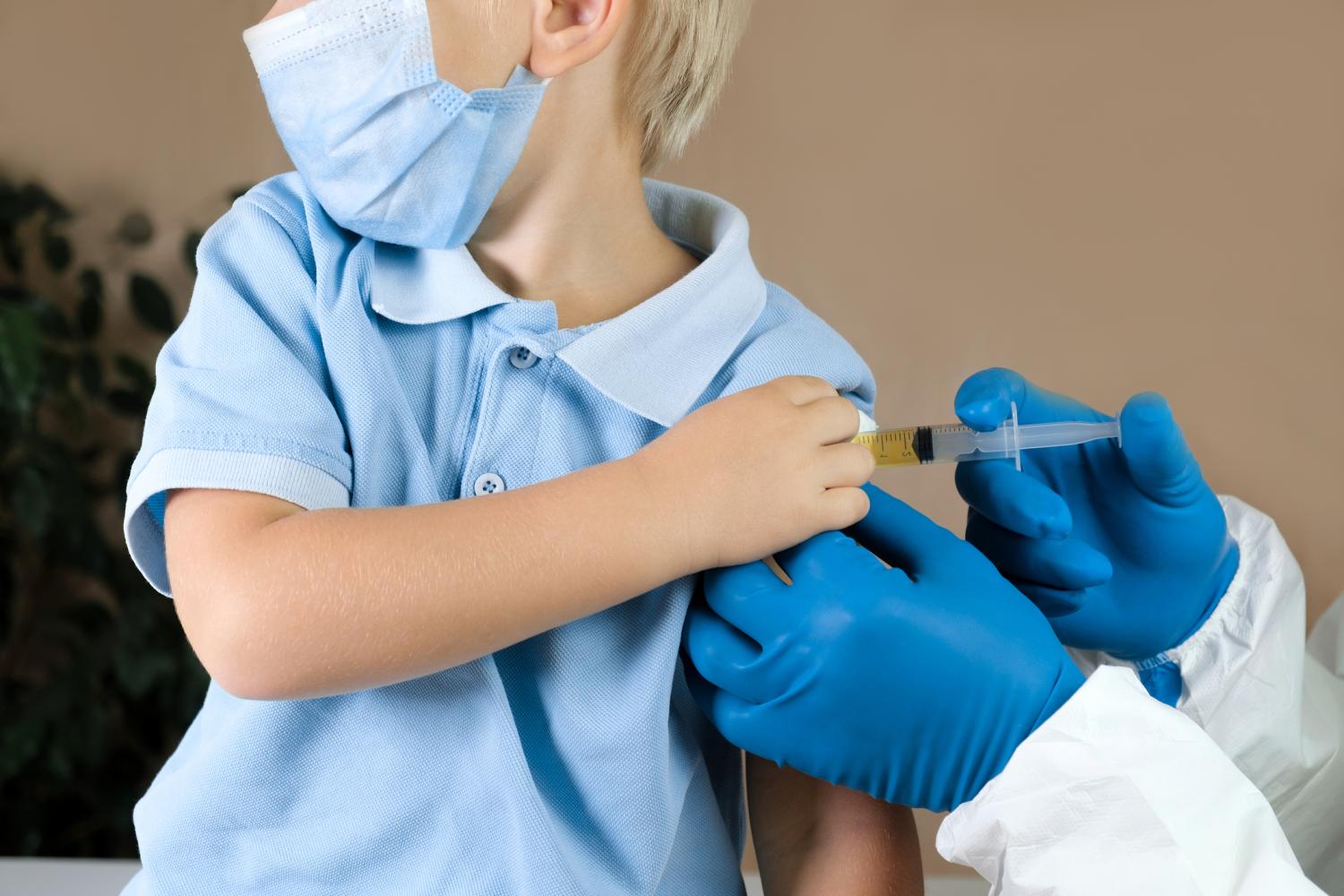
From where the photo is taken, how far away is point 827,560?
0.76 m

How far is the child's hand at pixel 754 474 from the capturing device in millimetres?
728

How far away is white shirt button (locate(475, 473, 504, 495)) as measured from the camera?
79 cm

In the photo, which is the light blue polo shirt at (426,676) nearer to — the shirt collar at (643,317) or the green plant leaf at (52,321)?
the shirt collar at (643,317)

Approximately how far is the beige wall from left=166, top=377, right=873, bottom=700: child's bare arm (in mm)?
1652

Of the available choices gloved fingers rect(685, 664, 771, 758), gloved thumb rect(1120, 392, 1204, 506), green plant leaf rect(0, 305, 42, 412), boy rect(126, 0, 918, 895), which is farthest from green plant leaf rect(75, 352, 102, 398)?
gloved thumb rect(1120, 392, 1204, 506)

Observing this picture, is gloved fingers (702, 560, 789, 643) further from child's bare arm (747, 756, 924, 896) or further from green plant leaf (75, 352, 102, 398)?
green plant leaf (75, 352, 102, 398)

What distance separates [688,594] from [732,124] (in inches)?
71.1

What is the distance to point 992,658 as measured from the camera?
76 centimetres

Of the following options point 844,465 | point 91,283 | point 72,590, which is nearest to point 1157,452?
point 844,465

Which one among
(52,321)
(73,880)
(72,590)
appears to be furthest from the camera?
(72,590)

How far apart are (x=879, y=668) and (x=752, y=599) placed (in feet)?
0.29

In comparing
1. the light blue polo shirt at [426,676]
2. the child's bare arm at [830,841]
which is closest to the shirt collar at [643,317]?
the light blue polo shirt at [426,676]

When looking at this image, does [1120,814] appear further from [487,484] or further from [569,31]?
[569,31]

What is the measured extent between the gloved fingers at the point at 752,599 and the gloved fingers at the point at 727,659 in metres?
0.01
